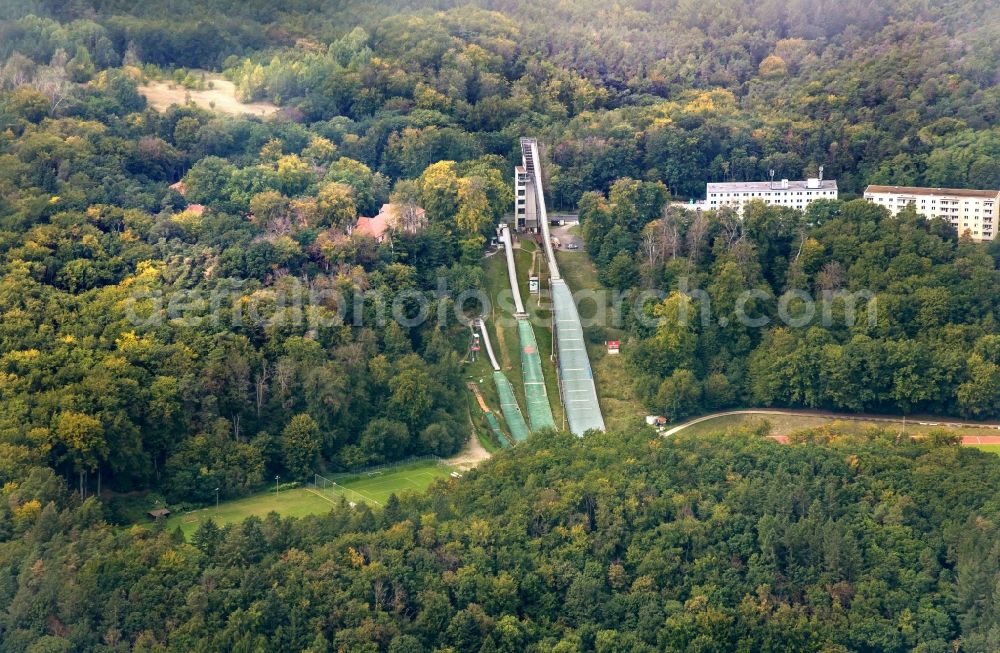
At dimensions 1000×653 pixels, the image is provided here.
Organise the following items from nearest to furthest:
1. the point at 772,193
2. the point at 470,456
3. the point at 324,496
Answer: the point at 324,496 < the point at 470,456 < the point at 772,193

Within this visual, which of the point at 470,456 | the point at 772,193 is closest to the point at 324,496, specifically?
the point at 470,456

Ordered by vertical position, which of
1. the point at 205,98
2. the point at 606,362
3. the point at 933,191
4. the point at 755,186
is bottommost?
the point at 606,362

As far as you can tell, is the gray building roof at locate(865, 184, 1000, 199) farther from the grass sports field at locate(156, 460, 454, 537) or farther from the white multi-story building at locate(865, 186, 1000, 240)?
the grass sports field at locate(156, 460, 454, 537)

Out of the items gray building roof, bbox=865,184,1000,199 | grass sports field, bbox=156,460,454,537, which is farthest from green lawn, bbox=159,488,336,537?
gray building roof, bbox=865,184,1000,199

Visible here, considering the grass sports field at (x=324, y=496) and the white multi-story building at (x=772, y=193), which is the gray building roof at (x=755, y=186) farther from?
the grass sports field at (x=324, y=496)

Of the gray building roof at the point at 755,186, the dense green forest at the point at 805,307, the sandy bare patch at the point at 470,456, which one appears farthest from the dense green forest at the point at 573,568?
the gray building roof at the point at 755,186

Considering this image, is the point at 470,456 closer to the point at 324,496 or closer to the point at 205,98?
the point at 324,496

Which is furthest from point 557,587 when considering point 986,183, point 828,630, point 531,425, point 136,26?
point 136,26
